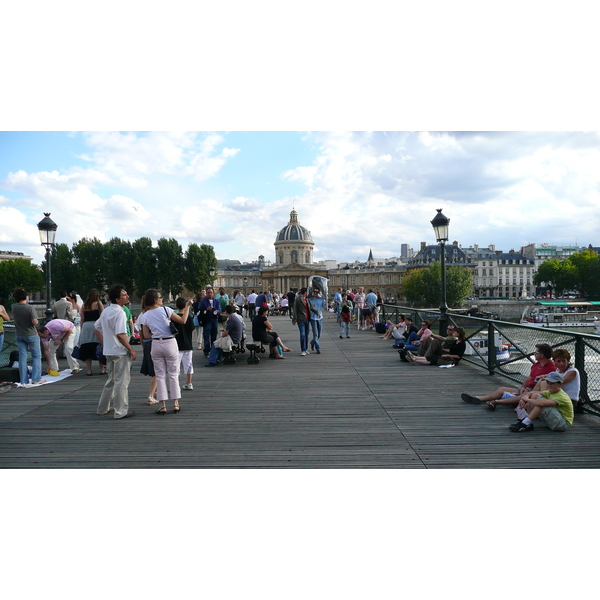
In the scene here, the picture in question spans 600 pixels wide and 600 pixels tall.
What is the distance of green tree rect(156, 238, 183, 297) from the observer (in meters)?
69.2

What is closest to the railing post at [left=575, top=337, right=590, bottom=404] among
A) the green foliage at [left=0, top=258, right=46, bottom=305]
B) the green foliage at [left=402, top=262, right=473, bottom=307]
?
the green foliage at [left=402, top=262, right=473, bottom=307]

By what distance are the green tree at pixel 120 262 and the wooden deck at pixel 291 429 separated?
200 ft

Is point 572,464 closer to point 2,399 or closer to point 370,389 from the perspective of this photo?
point 370,389

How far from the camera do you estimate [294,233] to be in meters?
128

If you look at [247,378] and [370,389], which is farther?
[247,378]

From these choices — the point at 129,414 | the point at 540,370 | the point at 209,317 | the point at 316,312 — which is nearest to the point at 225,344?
the point at 209,317

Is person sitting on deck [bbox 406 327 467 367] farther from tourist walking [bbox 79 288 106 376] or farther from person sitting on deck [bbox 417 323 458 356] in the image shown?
tourist walking [bbox 79 288 106 376]

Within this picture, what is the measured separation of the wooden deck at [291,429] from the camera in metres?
5.09

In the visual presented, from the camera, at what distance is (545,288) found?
368 ft

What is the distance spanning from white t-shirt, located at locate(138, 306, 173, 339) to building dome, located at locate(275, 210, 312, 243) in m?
121

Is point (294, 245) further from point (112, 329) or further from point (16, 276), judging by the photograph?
point (112, 329)

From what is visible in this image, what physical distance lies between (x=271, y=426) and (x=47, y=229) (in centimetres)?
1091

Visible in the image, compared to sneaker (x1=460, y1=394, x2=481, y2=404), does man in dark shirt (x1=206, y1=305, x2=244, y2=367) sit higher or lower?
higher
